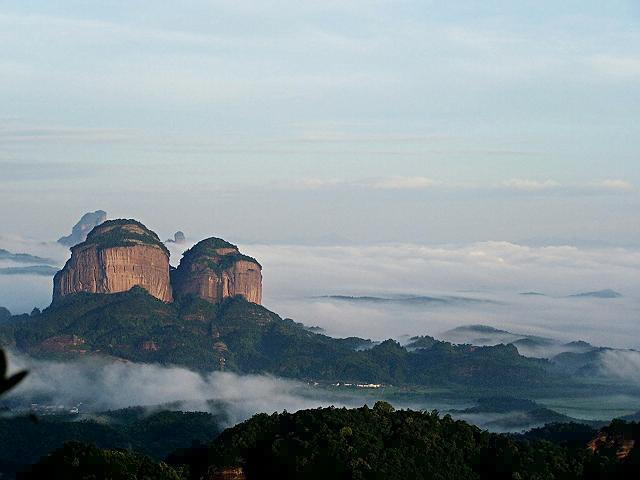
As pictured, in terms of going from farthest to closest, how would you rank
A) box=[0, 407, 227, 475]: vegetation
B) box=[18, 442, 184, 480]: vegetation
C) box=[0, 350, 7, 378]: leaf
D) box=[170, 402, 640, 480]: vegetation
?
box=[0, 407, 227, 475]: vegetation
box=[170, 402, 640, 480]: vegetation
box=[18, 442, 184, 480]: vegetation
box=[0, 350, 7, 378]: leaf

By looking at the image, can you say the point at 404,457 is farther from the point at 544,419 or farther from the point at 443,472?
the point at 544,419

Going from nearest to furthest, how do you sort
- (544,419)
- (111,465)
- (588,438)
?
(111,465)
(588,438)
(544,419)

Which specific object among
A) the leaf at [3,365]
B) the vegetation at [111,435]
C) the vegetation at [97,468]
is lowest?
the vegetation at [111,435]

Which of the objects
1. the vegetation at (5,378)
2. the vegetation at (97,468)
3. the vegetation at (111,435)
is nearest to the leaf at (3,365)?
the vegetation at (5,378)

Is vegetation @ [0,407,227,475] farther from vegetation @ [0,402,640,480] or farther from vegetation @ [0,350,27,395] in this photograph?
→ vegetation @ [0,350,27,395]

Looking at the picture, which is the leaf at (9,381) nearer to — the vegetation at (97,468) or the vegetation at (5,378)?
the vegetation at (5,378)

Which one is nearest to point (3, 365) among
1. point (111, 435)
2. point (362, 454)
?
point (362, 454)

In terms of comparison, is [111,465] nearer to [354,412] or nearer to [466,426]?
[354,412]

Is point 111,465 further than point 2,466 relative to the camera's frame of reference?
No

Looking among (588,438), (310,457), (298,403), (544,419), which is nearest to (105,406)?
(298,403)

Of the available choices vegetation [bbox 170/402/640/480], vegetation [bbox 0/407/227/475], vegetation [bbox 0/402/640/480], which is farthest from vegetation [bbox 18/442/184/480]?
vegetation [bbox 0/407/227/475]

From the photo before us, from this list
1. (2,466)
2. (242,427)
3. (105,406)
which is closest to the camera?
(242,427)
